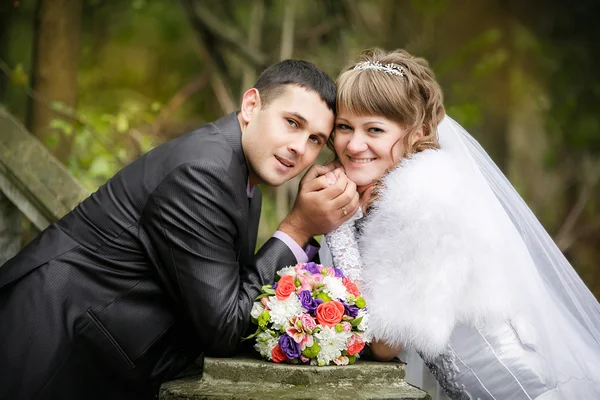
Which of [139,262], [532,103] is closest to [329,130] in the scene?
[139,262]

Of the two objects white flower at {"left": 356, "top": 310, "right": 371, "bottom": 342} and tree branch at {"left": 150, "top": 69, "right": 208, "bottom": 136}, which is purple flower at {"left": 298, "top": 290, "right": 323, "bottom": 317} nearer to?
white flower at {"left": 356, "top": 310, "right": 371, "bottom": 342}

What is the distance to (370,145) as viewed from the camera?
9.78 feet

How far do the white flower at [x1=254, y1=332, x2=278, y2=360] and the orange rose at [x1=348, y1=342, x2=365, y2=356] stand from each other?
0.28m

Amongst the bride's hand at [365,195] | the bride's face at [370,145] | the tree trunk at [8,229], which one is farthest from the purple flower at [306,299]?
the tree trunk at [8,229]

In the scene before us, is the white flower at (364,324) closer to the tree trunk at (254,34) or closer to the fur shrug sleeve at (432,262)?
the fur shrug sleeve at (432,262)

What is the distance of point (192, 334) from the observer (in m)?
2.58

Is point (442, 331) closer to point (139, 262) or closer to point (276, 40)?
point (139, 262)

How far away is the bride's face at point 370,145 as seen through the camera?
2.98 metres

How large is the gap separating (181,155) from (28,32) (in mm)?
5473

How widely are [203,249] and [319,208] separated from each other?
0.59 m

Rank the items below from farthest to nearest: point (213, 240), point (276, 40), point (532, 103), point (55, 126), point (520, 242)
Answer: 1. point (532, 103)
2. point (276, 40)
3. point (55, 126)
4. point (520, 242)
5. point (213, 240)

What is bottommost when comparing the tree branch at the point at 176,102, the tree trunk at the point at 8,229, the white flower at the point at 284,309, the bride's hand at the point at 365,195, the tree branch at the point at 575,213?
the tree branch at the point at 575,213

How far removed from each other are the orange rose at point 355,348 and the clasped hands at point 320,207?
1.72 ft

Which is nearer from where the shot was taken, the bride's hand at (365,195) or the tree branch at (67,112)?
the bride's hand at (365,195)
